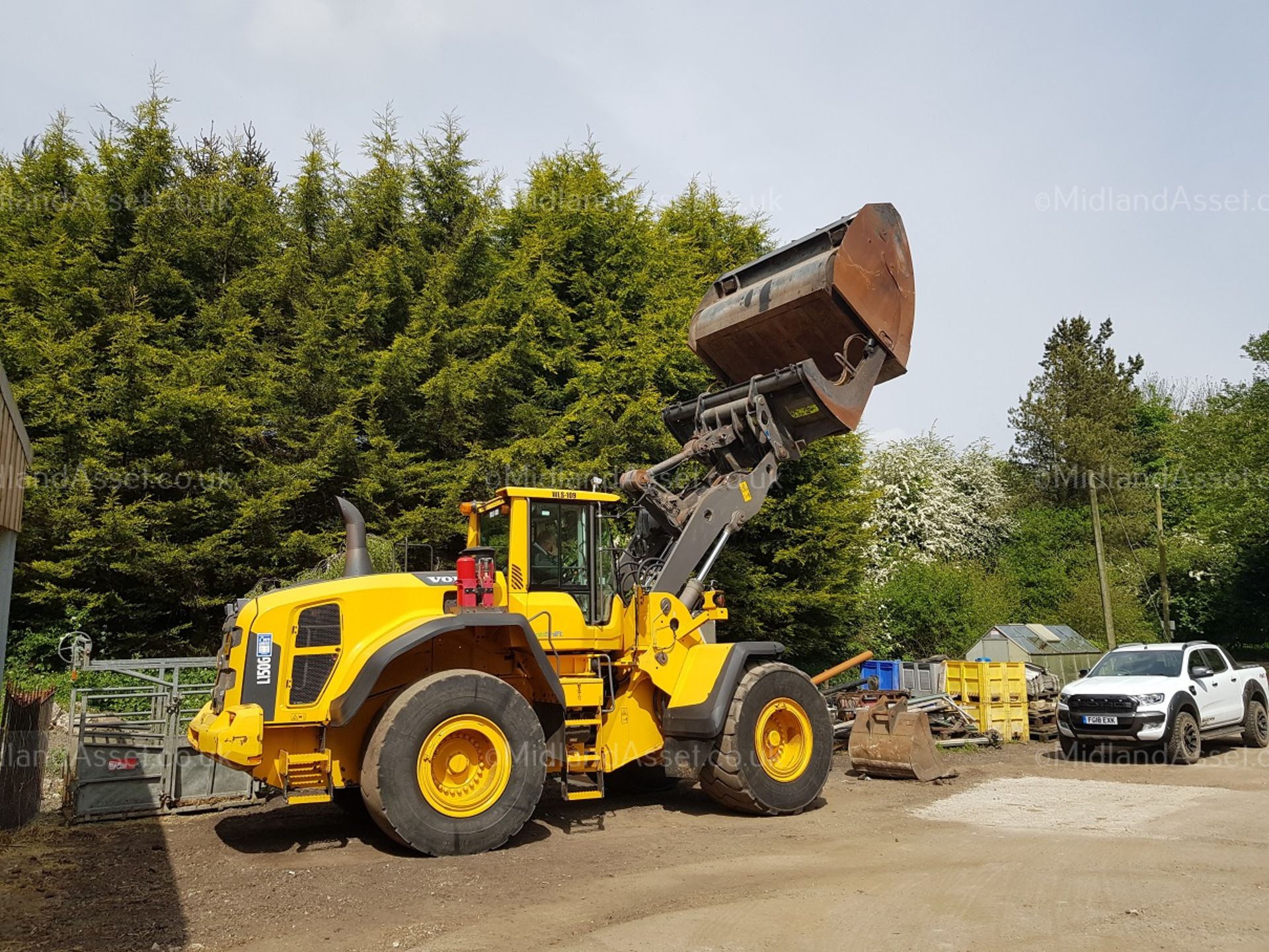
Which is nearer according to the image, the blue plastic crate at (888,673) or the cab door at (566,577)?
the cab door at (566,577)

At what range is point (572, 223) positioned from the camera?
68.6ft

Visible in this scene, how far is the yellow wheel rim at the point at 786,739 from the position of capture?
9664 millimetres

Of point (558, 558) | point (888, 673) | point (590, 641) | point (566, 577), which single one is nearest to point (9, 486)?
point (558, 558)

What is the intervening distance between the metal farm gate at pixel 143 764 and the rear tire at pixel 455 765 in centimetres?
305

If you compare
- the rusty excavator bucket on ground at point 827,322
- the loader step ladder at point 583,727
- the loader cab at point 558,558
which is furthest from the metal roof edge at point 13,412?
the rusty excavator bucket on ground at point 827,322

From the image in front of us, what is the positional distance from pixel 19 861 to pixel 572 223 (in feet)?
53.2

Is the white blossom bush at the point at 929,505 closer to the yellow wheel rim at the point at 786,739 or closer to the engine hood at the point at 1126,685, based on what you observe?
the engine hood at the point at 1126,685

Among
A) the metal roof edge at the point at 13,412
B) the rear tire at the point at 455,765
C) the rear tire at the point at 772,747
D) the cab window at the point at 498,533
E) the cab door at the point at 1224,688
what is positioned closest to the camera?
the rear tire at the point at 455,765

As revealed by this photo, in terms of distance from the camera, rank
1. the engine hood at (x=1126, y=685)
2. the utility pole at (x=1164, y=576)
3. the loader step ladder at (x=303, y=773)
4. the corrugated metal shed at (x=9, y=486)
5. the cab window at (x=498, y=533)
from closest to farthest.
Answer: the loader step ladder at (x=303, y=773) < the corrugated metal shed at (x=9, y=486) < the cab window at (x=498, y=533) < the engine hood at (x=1126, y=685) < the utility pole at (x=1164, y=576)

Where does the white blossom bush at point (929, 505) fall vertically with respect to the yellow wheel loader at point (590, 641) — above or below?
above

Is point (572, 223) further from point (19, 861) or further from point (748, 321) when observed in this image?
point (19, 861)

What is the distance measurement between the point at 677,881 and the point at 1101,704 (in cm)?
934

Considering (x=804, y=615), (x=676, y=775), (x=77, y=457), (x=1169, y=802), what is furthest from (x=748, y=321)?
(x=804, y=615)

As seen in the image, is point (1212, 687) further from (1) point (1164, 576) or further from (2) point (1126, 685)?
(1) point (1164, 576)
